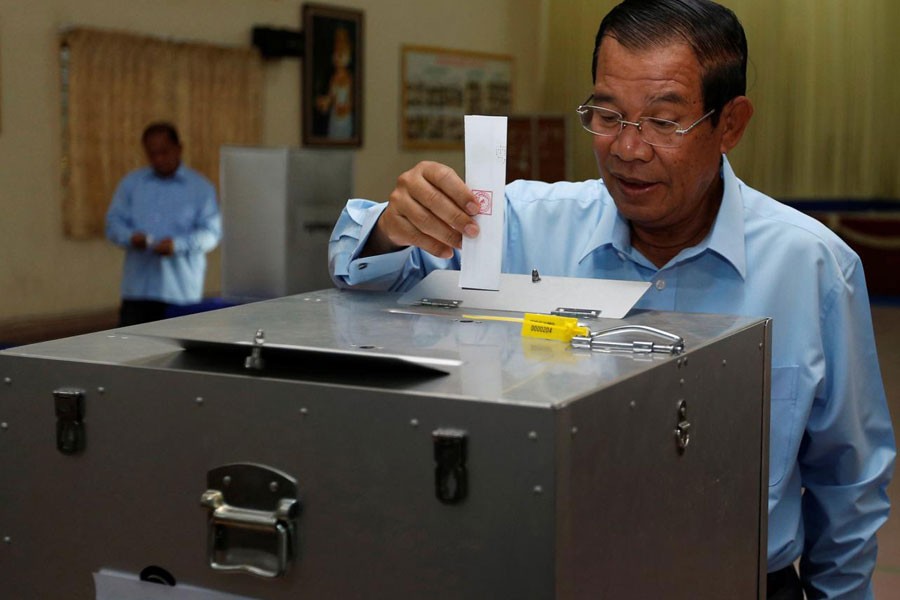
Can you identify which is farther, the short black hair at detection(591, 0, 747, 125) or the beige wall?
the beige wall

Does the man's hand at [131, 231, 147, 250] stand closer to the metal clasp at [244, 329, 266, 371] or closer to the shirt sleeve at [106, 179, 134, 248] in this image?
the shirt sleeve at [106, 179, 134, 248]

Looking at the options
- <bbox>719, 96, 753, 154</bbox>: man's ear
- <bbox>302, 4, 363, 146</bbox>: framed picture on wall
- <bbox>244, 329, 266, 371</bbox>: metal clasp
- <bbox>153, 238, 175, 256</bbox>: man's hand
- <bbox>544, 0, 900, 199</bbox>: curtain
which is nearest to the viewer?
<bbox>244, 329, 266, 371</bbox>: metal clasp

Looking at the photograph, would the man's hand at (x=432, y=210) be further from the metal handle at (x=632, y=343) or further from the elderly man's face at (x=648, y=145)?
the elderly man's face at (x=648, y=145)

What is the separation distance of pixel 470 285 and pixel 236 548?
40 cm

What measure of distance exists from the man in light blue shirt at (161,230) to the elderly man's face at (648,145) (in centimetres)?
454

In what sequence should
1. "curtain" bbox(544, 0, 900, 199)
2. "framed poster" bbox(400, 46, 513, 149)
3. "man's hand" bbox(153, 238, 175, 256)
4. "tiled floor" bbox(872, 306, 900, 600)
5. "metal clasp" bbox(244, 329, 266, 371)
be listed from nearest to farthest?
"metal clasp" bbox(244, 329, 266, 371) → "tiled floor" bbox(872, 306, 900, 600) → "man's hand" bbox(153, 238, 175, 256) → "curtain" bbox(544, 0, 900, 199) → "framed poster" bbox(400, 46, 513, 149)

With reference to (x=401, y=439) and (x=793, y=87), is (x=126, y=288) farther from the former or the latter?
(x=793, y=87)

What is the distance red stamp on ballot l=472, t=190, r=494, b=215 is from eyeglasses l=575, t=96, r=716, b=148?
14.2 inches

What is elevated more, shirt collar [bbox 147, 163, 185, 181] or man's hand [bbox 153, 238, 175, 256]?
shirt collar [bbox 147, 163, 185, 181]

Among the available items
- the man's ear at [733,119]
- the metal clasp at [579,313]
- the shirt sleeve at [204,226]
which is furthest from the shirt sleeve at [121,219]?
the metal clasp at [579,313]

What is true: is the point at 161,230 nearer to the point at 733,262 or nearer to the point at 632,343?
the point at 733,262

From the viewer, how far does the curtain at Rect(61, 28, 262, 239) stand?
728 centimetres

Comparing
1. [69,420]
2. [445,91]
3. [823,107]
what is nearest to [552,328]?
[69,420]

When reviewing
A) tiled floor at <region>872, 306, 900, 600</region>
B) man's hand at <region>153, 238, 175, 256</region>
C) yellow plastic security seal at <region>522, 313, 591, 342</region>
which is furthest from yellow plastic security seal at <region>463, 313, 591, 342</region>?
man's hand at <region>153, 238, 175, 256</region>
